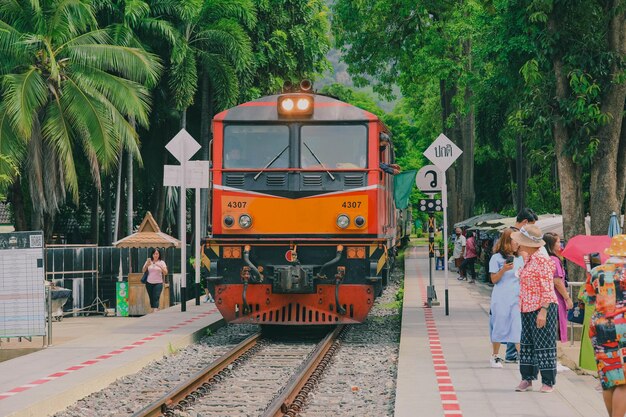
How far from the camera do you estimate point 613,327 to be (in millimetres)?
8625

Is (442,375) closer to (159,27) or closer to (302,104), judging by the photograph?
(302,104)

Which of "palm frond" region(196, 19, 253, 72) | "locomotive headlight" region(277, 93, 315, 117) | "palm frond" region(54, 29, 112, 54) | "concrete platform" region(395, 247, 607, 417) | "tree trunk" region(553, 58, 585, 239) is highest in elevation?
"palm frond" region(196, 19, 253, 72)

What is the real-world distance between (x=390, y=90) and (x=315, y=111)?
2727 centimetres

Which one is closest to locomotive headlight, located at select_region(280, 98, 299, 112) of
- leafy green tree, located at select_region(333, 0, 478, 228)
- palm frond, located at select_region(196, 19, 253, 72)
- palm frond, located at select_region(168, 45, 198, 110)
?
leafy green tree, located at select_region(333, 0, 478, 228)

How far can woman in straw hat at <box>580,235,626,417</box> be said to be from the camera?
8.57 meters

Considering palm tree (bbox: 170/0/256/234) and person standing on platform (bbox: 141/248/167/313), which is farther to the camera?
palm tree (bbox: 170/0/256/234)

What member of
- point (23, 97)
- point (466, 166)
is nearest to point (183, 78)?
point (23, 97)

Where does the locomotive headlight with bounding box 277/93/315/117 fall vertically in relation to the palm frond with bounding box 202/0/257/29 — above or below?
below

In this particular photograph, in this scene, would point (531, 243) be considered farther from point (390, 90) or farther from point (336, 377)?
point (390, 90)

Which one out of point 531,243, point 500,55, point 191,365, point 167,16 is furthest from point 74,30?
point 531,243

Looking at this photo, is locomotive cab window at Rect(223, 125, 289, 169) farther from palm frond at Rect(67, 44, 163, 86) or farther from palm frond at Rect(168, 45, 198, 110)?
palm frond at Rect(168, 45, 198, 110)

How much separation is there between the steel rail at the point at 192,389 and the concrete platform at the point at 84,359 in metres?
1.05

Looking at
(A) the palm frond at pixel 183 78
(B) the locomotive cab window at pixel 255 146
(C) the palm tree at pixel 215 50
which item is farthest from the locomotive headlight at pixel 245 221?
(C) the palm tree at pixel 215 50

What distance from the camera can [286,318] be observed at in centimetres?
1712
